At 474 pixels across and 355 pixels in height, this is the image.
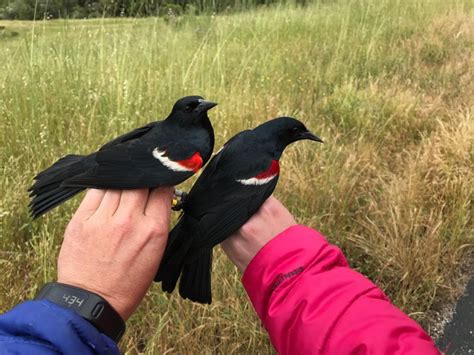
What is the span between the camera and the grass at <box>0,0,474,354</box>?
1946mm

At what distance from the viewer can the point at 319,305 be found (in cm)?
110

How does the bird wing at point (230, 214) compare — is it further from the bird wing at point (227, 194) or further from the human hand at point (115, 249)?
the human hand at point (115, 249)

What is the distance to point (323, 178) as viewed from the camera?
2.71m

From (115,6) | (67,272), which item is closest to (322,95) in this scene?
(115,6)

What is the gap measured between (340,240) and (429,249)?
1.50 ft

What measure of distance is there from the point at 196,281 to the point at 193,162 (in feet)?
1.32

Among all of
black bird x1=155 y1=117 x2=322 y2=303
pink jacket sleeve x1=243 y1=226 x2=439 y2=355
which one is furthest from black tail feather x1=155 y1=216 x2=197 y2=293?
pink jacket sleeve x1=243 y1=226 x2=439 y2=355

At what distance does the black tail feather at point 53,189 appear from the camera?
1.44 m

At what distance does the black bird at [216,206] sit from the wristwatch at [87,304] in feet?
1.40

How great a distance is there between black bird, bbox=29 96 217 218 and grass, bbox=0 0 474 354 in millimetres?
485

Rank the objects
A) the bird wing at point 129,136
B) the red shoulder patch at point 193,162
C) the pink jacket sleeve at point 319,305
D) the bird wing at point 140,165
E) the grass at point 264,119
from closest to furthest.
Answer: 1. the pink jacket sleeve at point 319,305
2. the bird wing at point 140,165
3. the red shoulder patch at point 193,162
4. the bird wing at point 129,136
5. the grass at point 264,119

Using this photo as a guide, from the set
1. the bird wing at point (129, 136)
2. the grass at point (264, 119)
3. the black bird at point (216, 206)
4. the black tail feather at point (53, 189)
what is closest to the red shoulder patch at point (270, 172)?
the black bird at point (216, 206)

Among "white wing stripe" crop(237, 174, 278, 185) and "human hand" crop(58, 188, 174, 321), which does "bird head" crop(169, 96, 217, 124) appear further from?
"human hand" crop(58, 188, 174, 321)

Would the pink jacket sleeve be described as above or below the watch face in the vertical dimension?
below
